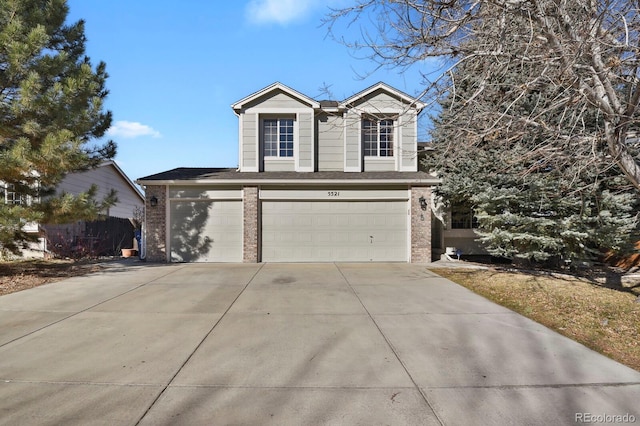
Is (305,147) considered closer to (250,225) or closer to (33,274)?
(250,225)

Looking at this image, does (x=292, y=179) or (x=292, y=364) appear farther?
(x=292, y=179)

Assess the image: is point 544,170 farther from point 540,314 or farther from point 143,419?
point 143,419

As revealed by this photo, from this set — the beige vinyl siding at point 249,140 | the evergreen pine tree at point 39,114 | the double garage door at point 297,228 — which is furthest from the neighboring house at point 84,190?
the beige vinyl siding at point 249,140

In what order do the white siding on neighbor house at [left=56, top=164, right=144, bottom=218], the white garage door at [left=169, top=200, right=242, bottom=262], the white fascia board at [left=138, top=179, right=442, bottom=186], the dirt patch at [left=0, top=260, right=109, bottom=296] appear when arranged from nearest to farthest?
the dirt patch at [left=0, top=260, right=109, bottom=296], the white fascia board at [left=138, top=179, right=442, bottom=186], the white garage door at [left=169, top=200, right=242, bottom=262], the white siding on neighbor house at [left=56, top=164, right=144, bottom=218]

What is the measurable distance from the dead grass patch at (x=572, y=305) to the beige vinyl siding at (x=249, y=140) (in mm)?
7482

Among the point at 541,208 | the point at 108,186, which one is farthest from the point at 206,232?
the point at 108,186

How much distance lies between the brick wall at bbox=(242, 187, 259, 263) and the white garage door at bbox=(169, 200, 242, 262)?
13.2 inches

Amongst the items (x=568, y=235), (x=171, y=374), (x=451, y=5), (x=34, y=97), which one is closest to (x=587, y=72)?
(x=451, y=5)

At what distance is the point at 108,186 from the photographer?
19.7 metres

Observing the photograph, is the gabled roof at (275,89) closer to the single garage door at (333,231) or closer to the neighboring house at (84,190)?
the single garage door at (333,231)

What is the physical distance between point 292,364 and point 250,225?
8460 mm

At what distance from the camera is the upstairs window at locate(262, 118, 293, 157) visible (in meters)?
13.2

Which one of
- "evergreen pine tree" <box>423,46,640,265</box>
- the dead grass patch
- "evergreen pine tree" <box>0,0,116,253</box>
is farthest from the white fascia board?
the dead grass patch

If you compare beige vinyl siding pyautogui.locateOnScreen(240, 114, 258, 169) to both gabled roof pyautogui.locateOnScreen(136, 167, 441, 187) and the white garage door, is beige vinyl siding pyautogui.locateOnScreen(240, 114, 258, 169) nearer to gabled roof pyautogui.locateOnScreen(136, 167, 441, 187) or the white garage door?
gabled roof pyautogui.locateOnScreen(136, 167, 441, 187)
